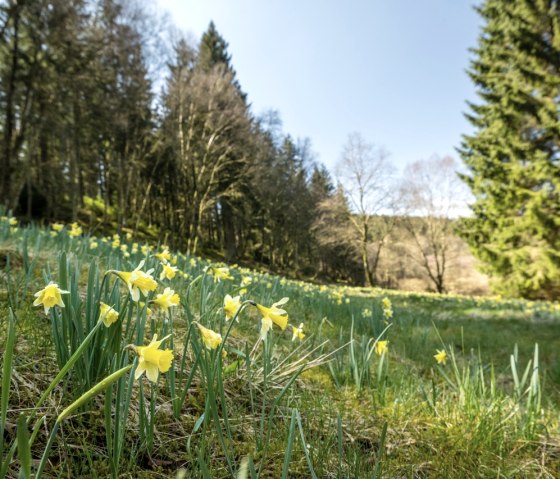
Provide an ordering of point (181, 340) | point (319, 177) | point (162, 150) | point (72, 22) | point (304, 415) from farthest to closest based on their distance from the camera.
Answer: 1. point (319, 177)
2. point (162, 150)
3. point (72, 22)
4. point (181, 340)
5. point (304, 415)

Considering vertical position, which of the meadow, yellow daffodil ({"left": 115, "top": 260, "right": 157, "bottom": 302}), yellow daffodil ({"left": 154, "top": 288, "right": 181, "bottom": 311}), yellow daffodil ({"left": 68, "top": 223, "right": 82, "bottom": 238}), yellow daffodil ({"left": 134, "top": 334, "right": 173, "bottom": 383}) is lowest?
the meadow

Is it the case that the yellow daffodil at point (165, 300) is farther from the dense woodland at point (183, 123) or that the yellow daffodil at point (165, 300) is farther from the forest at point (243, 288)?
the dense woodland at point (183, 123)

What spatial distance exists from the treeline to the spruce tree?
37.1 ft

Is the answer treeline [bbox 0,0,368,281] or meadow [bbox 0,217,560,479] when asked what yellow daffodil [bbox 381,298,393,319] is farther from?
treeline [bbox 0,0,368,281]

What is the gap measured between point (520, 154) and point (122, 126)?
1634 centimetres

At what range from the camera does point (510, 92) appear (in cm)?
A: 1301

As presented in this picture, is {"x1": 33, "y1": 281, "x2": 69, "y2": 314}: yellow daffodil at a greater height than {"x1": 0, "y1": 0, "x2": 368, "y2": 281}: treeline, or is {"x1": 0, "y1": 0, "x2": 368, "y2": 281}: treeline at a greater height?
{"x1": 0, "y1": 0, "x2": 368, "y2": 281}: treeline

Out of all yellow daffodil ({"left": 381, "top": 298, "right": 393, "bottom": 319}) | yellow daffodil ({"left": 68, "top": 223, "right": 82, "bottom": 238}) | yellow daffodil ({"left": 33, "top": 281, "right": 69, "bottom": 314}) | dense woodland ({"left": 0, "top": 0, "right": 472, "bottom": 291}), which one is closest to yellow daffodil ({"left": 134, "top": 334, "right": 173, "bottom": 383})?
yellow daffodil ({"left": 33, "top": 281, "right": 69, "bottom": 314})

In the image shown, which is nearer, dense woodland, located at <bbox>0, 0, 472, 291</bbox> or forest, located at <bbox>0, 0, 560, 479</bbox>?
forest, located at <bbox>0, 0, 560, 479</bbox>

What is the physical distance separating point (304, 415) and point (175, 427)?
1.70 feet

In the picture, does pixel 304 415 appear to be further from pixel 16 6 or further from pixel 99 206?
pixel 99 206

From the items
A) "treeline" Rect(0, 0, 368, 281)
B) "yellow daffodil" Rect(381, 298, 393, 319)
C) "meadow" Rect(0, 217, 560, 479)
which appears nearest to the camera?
"meadow" Rect(0, 217, 560, 479)

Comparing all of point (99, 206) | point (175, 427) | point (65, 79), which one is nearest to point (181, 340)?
point (175, 427)

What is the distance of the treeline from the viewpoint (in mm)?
10523
